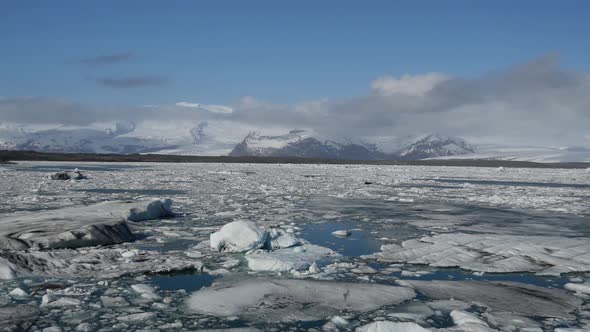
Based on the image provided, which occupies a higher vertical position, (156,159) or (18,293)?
(156,159)

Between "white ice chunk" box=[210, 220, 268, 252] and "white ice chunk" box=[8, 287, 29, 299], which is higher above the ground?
"white ice chunk" box=[210, 220, 268, 252]

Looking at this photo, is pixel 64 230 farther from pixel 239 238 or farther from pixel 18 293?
pixel 18 293

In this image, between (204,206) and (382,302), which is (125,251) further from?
(204,206)

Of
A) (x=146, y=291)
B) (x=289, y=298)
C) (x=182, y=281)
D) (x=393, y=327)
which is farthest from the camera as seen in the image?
(x=182, y=281)

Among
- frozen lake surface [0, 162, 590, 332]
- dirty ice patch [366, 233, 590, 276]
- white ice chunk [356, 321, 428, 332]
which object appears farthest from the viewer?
dirty ice patch [366, 233, 590, 276]

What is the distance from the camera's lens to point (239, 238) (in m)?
8.37

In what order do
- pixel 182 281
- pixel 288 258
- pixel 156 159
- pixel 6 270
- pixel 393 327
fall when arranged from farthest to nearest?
1. pixel 156 159
2. pixel 288 258
3. pixel 182 281
4. pixel 6 270
5. pixel 393 327

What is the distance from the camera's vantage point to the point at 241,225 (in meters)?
8.53

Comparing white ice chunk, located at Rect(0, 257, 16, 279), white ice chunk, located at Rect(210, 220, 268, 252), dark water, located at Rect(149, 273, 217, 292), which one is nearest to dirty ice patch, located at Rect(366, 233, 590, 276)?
white ice chunk, located at Rect(210, 220, 268, 252)

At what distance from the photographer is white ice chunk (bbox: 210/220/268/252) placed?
27.2ft

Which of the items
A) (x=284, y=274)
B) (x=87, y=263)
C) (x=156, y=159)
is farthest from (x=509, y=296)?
(x=156, y=159)

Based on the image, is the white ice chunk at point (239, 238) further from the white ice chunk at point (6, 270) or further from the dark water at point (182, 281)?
the white ice chunk at point (6, 270)

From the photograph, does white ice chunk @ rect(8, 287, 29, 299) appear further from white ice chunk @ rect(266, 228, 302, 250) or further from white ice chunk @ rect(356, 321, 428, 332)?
white ice chunk @ rect(266, 228, 302, 250)

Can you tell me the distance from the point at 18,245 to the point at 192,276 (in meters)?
3.24
